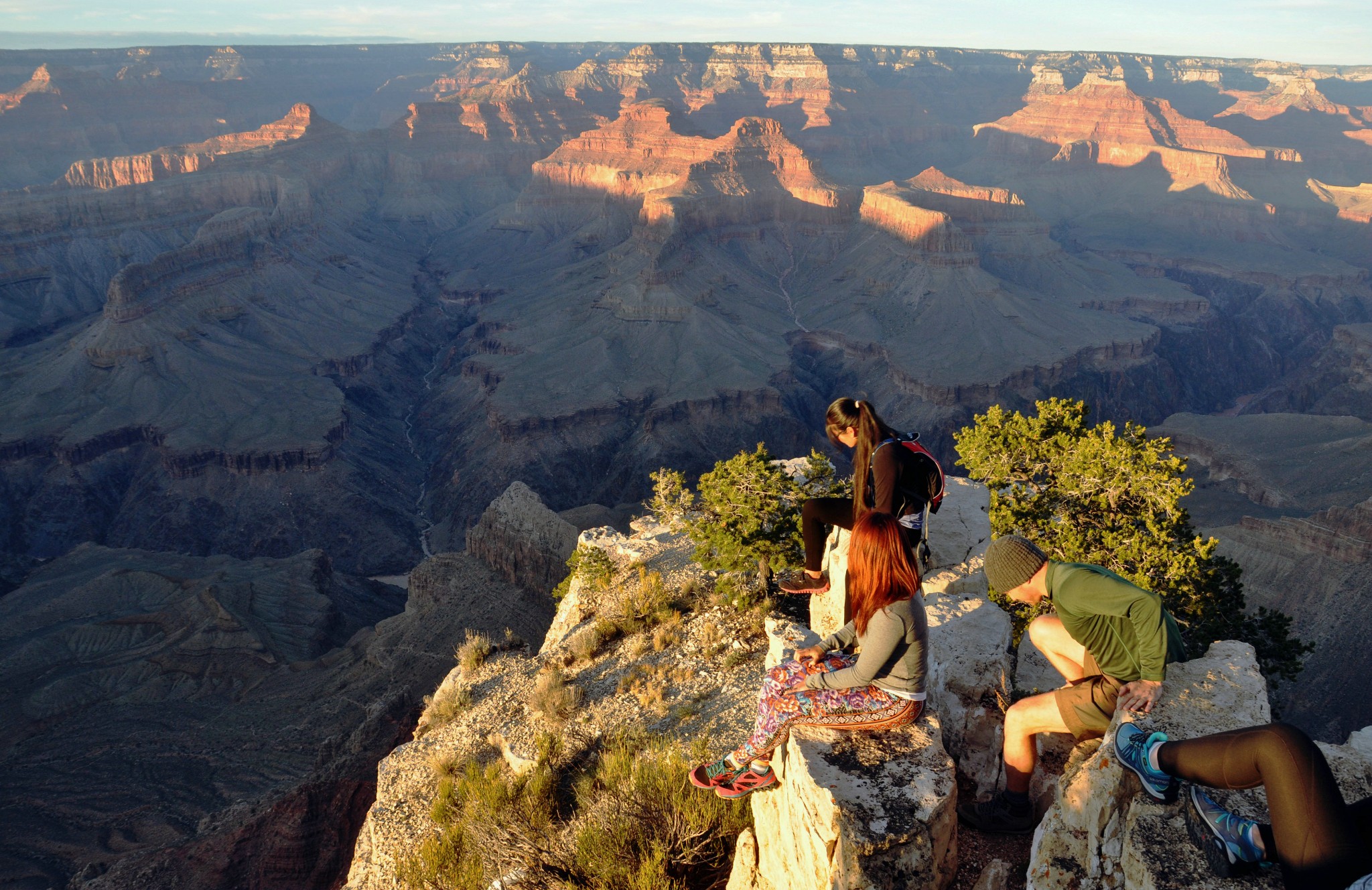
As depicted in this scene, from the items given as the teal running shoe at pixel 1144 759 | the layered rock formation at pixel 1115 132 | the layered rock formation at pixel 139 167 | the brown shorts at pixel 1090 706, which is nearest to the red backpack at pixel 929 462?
the brown shorts at pixel 1090 706

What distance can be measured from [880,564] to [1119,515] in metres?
14.7

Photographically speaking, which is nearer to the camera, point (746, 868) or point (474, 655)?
point (746, 868)

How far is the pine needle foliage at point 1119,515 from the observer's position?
19.5m

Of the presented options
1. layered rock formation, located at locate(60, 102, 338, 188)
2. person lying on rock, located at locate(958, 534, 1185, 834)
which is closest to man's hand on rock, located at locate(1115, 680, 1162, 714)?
person lying on rock, located at locate(958, 534, 1185, 834)

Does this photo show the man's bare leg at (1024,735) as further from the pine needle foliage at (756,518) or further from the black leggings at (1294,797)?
the pine needle foliage at (756,518)

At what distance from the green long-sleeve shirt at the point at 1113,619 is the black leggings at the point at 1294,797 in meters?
1.37

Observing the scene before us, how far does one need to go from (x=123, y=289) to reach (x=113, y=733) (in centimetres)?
6588

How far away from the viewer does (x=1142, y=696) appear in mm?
8758

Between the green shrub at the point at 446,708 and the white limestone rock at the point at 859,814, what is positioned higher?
the white limestone rock at the point at 859,814

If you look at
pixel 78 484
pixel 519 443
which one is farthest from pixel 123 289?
pixel 519 443

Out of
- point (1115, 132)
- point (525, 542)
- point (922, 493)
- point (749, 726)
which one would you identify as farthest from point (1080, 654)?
point (1115, 132)

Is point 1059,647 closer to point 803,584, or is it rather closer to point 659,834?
point 803,584

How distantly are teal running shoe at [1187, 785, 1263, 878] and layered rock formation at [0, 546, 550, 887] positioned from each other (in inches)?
770

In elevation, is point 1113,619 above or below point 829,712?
above
